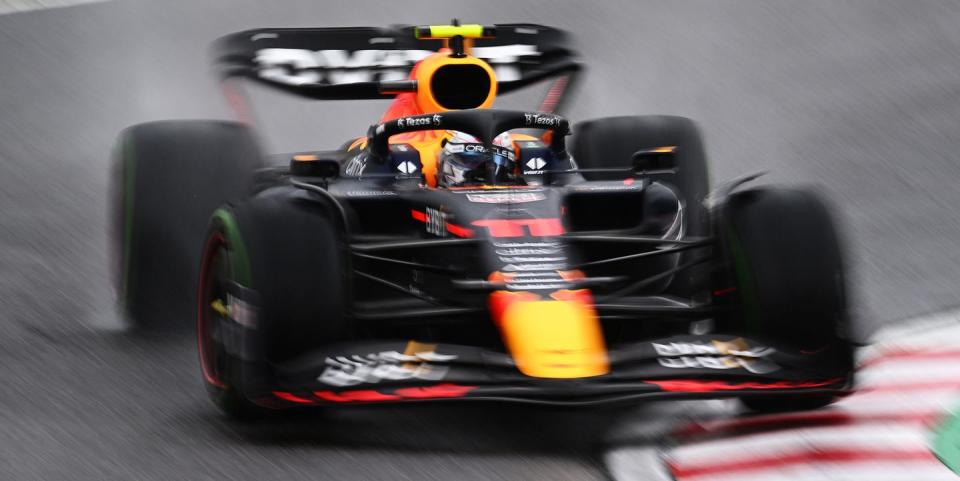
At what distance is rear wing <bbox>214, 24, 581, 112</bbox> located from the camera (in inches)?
354

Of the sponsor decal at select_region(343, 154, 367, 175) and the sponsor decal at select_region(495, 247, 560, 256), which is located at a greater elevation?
the sponsor decal at select_region(343, 154, 367, 175)

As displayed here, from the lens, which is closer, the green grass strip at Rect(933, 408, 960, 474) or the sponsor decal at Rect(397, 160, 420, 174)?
the green grass strip at Rect(933, 408, 960, 474)

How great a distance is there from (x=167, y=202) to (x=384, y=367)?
2695 mm

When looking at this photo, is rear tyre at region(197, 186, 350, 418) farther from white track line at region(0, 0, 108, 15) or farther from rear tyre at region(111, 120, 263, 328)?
white track line at region(0, 0, 108, 15)

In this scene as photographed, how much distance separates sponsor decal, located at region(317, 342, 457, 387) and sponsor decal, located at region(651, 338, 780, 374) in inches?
29.6

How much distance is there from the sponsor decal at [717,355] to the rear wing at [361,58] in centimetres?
349

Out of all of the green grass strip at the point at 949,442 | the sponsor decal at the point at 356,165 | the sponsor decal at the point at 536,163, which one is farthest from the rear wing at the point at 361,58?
the green grass strip at the point at 949,442

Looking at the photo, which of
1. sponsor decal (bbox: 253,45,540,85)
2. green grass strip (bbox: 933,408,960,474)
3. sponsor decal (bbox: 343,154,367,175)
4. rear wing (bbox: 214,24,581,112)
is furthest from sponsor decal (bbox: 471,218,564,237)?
sponsor decal (bbox: 253,45,540,85)

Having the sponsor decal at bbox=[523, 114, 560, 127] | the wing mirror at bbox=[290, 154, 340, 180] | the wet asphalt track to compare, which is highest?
the sponsor decal at bbox=[523, 114, 560, 127]

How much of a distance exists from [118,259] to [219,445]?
8.80ft

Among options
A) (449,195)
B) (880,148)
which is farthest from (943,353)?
(880,148)

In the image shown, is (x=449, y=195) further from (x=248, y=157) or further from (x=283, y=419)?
(x=248, y=157)

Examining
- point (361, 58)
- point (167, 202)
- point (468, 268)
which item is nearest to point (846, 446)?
point (468, 268)

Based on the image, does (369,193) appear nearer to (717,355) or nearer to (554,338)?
(554,338)
